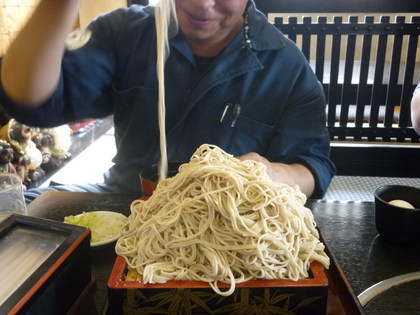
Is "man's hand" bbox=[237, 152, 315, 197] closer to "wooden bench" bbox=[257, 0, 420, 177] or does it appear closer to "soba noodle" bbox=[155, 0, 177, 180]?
"soba noodle" bbox=[155, 0, 177, 180]

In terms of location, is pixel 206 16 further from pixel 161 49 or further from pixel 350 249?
pixel 350 249

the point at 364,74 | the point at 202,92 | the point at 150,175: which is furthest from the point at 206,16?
the point at 364,74

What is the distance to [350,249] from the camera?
4.32 ft

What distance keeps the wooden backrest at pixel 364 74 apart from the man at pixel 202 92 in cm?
110

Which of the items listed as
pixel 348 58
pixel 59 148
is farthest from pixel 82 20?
pixel 348 58

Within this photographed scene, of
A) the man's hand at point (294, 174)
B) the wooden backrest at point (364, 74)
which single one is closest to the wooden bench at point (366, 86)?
the wooden backrest at point (364, 74)

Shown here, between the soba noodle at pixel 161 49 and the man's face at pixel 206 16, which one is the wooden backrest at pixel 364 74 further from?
the soba noodle at pixel 161 49

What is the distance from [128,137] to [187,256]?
3.81 feet

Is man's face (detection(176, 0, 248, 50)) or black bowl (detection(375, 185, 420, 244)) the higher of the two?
man's face (detection(176, 0, 248, 50))

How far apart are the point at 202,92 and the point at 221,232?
104cm

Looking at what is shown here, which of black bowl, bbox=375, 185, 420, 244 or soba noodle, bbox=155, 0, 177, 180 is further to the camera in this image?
soba noodle, bbox=155, 0, 177, 180

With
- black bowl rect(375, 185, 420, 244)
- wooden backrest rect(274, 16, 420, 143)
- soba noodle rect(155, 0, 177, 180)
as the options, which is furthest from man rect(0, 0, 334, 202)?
wooden backrest rect(274, 16, 420, 143)

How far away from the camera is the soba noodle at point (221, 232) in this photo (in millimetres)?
925

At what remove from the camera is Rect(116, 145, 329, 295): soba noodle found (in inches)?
36.4
